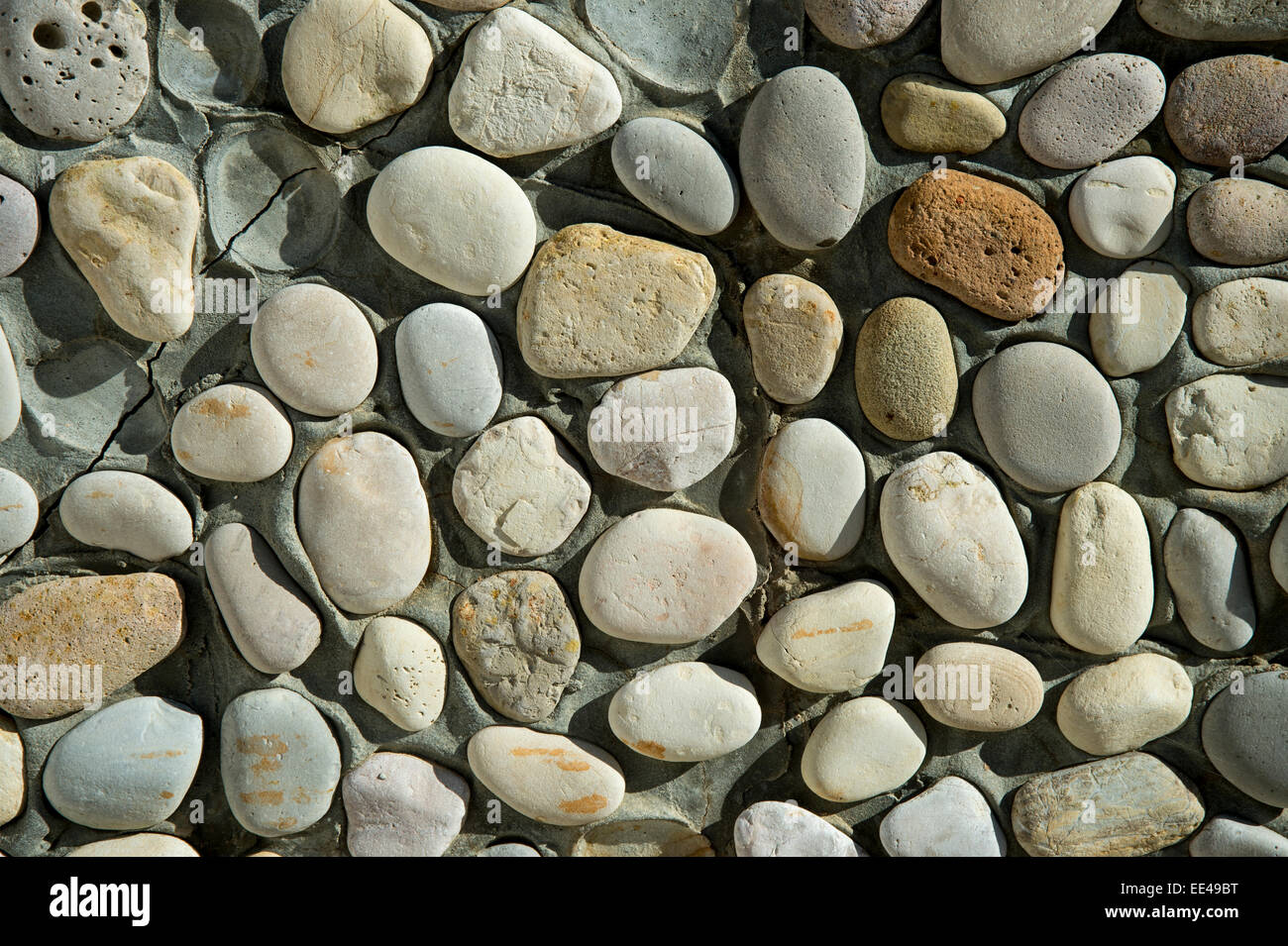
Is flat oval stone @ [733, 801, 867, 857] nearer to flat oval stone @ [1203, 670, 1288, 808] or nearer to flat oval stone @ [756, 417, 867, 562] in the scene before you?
flat oval stone @ [756, 417, 867, 562]

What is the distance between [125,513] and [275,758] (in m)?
0.41

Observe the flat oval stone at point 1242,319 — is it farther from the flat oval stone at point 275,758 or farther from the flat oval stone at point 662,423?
the flat oval stone at point 275,758

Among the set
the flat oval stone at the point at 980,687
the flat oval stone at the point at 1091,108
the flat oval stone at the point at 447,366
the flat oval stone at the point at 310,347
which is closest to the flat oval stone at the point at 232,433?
the flat oval stone at the point at 310,347

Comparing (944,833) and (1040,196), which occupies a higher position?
(1040,196)

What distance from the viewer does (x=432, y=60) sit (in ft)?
3.96

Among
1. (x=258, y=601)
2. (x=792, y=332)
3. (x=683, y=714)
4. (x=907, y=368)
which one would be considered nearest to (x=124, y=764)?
(x=258, y=601)

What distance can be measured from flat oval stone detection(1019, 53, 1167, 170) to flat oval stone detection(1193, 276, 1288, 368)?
10.2 inches

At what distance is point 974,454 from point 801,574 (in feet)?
1.00

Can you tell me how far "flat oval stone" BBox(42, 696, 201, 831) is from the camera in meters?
1.26

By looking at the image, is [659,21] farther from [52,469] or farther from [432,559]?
[52,469]

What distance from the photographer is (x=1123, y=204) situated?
47.9 inches

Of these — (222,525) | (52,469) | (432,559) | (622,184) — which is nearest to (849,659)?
(432,559)

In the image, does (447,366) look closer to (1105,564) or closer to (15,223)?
(15,223)

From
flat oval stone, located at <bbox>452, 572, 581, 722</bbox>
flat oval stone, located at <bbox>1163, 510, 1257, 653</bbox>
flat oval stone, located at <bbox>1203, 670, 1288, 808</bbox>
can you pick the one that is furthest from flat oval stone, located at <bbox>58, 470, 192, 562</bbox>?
flat oval stone, located at <bbox>1203, 670, 1288, 808</bbox>
